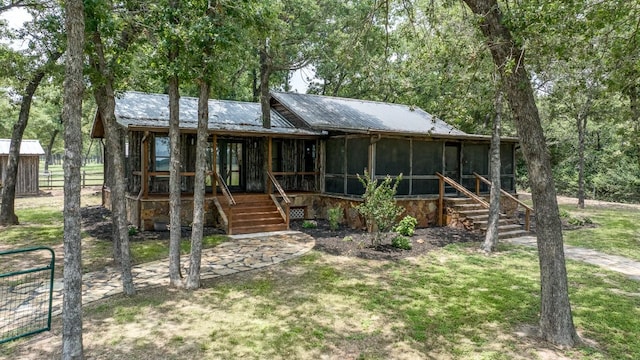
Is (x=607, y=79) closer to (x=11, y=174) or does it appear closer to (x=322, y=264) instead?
(x=322, y=264)

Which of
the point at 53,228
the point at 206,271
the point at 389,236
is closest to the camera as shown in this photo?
the point at 206,271

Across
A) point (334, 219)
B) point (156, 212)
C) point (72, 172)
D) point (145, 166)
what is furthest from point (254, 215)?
point (72, 172)

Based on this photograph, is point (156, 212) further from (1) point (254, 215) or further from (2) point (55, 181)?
(2) point (55, 181)

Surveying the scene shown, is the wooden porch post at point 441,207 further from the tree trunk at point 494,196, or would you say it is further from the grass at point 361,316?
the grass at point 361,316

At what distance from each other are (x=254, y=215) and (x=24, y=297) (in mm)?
6377

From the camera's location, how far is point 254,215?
11.8 metres

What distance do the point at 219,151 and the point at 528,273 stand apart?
1047cm

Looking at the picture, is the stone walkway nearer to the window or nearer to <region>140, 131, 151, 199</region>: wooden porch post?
<region>140, 131, 151, 199</region>: wooden porch post

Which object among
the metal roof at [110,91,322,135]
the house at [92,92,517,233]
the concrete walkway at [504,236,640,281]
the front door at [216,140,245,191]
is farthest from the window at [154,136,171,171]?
the concrete walkway at [504,236,640,281]

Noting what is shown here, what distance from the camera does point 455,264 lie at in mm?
8352

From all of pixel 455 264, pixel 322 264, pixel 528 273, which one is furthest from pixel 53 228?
pixel 528 273

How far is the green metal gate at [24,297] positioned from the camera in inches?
188

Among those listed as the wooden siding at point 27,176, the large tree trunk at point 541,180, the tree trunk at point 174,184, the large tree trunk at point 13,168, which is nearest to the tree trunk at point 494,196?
the large tree trunk at point 541,180

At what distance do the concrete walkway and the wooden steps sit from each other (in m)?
7.11
